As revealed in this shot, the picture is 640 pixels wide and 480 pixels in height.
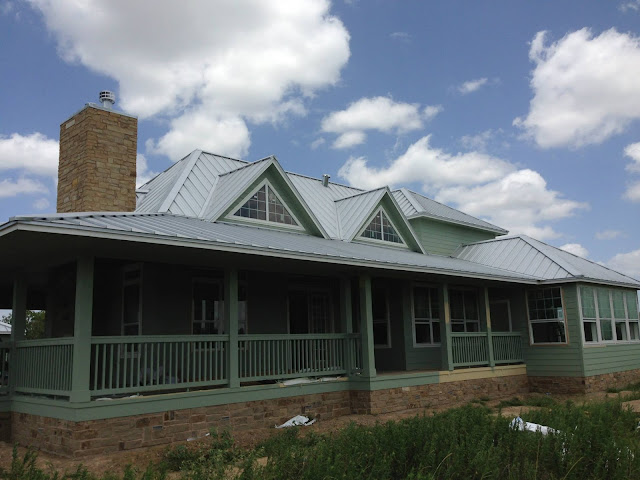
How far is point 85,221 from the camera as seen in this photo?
29.9 feet

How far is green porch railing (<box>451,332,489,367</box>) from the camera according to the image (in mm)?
15977

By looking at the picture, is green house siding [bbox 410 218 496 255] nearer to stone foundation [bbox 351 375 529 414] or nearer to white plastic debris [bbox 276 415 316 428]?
stone foundation [bbox 351 375 529 414]

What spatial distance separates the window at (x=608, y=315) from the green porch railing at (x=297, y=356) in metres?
8.23

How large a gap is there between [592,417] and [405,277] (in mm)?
6523

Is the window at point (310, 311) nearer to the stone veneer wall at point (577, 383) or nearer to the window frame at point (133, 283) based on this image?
the window frame at point (133, 283)

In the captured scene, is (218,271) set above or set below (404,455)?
above

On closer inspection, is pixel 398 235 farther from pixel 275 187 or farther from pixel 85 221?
pixel 85 221

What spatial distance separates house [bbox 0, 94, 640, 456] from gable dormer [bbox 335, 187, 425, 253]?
6 cm

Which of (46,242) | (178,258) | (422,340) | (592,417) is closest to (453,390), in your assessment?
(422,340)

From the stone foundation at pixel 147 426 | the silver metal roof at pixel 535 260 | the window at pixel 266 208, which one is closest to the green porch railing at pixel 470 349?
the silver metal roof at pixel 535 260

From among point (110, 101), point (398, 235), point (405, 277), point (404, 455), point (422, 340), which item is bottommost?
point (404, 455)

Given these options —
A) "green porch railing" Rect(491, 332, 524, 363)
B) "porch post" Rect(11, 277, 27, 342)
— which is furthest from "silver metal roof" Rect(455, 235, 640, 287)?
"porch post" Rect(11, 277, 27, 342)

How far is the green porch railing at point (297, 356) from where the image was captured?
11859 millimetres

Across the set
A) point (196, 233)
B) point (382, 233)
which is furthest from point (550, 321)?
point (196, 233)
